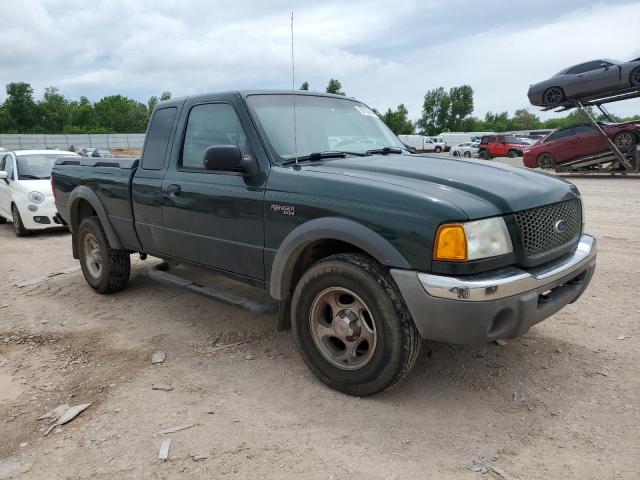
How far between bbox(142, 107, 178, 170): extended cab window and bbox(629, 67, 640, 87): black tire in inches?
592

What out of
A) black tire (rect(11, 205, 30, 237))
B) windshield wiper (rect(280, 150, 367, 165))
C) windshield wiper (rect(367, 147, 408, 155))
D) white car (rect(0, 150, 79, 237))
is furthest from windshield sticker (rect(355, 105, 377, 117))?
black tire (rect(11, 205, 30, 237))

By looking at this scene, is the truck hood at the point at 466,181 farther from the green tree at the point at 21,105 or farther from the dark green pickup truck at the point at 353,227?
the green tree at the point at 21,105

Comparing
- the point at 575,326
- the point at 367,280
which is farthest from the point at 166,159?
the point at 575,326

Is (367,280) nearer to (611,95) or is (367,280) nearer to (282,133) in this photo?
(282,133)

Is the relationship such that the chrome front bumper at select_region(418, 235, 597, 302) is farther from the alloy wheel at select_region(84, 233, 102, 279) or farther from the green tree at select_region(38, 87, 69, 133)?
the green tree at select_region(38, 87, 69, 133)

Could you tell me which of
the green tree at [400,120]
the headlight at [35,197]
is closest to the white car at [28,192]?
the headlight at [35,197]

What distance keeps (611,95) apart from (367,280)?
16.3 metres

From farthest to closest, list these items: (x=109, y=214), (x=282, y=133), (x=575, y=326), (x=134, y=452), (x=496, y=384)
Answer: (x=109, y=214)
(x=575, y=326)
(x=282, y=133)
(x=496, y=384)
(x=134, y=452)

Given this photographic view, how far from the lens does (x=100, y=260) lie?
18.1 ft

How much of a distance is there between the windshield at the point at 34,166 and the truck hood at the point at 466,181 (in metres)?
8.29

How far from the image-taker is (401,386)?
3.33m

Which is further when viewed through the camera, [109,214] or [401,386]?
[109,214]

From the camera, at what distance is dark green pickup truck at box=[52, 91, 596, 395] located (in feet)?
8.96

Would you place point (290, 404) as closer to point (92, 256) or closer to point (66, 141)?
point (92, 256)
